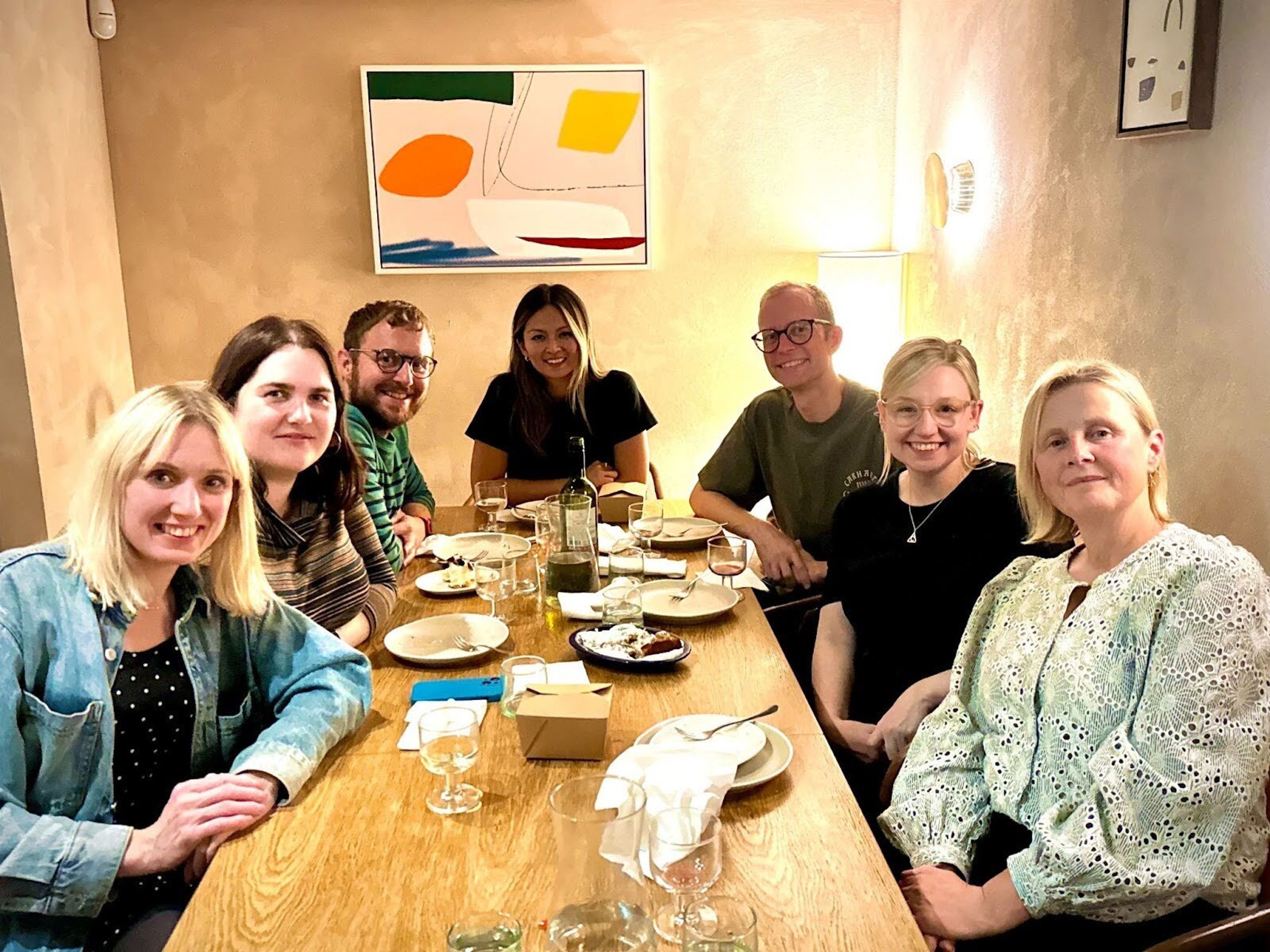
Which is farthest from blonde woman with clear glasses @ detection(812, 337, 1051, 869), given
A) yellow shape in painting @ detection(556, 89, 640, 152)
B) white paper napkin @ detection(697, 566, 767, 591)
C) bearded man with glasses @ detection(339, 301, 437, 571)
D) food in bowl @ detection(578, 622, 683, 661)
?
yellow shape in painting @ detection(556, 89, 640, 152)

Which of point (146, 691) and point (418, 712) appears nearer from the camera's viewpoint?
point (146, 691)

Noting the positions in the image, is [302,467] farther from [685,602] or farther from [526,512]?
[526,512]

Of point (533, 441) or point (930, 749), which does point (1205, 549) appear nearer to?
point (930, 749)

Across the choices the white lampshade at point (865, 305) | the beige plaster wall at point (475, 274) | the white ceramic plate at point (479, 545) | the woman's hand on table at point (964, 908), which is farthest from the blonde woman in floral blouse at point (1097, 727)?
the beige plaster wall at point (475, 274)

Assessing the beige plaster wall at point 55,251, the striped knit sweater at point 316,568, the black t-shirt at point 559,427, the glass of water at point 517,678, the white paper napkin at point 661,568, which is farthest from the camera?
the black t-shirt at point 559,427

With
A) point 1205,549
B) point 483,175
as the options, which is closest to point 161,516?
point 1205,549

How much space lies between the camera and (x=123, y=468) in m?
1.43

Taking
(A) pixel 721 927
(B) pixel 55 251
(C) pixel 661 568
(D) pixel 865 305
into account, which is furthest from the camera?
(D) pixel 865 305

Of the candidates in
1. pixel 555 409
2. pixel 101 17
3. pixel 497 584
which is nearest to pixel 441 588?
pixel 497 584

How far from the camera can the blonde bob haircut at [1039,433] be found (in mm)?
1586

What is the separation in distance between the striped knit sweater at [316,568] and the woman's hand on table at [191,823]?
63 centimetres

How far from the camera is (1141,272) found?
2.29 meters

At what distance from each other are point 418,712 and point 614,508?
133 centimetres

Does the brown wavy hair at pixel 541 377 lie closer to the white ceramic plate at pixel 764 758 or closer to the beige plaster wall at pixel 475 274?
the beige plaster wall at pixel 475 274
